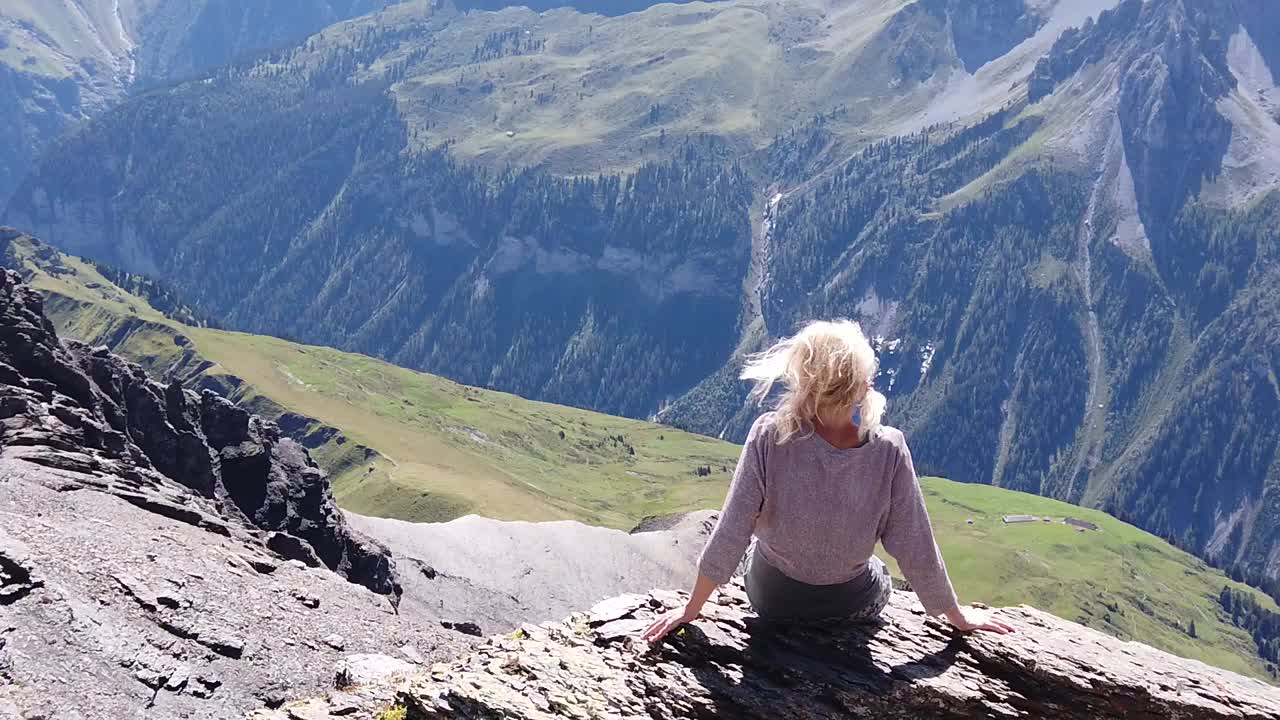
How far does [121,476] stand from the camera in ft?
243

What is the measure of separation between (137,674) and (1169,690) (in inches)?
1570

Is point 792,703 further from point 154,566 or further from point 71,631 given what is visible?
point 154,566

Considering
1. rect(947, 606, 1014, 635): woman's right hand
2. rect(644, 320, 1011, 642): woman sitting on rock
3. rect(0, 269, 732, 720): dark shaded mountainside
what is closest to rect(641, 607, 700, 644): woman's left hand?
rect(644, 320, 1011, 642): woman sitting on rock

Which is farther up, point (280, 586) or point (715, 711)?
point (715, 711)

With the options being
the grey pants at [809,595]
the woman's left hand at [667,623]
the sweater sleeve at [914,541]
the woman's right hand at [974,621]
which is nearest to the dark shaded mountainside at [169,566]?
the woman's left hand at [667,623]

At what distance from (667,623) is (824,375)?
6359 mm

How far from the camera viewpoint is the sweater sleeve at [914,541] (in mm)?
20297

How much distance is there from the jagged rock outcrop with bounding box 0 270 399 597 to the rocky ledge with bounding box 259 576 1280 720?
5422 centimetres

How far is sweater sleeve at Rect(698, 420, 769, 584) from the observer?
789 inches

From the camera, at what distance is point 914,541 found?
20.6 meters

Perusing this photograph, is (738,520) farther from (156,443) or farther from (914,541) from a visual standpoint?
(156,443)

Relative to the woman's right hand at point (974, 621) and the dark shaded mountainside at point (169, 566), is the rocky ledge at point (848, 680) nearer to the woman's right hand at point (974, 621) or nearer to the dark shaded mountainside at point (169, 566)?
the woman's right hand at point (974, 621)

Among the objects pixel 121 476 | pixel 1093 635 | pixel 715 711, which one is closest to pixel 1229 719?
pixel 1093 635

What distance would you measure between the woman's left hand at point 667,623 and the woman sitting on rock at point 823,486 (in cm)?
12
